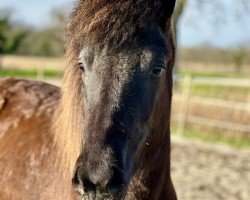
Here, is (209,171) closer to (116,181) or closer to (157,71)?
(157,71)

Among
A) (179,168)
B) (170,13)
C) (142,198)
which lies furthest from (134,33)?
(179,168)

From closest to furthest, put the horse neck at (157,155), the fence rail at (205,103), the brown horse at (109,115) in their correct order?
the brown horse at (109,115), the horse neck at (157,155), the fence rail at (205,103)

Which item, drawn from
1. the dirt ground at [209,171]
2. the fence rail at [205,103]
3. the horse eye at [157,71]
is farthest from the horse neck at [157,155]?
the fence rail at [205,103]

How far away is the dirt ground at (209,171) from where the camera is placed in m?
6.79

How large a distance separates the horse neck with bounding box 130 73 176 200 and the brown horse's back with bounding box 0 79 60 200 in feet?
2.03

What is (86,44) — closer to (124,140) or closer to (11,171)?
(124,140)

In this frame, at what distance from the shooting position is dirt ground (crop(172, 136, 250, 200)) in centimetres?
679

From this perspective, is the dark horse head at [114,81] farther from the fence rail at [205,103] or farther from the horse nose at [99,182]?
the fence rail at [205,103]

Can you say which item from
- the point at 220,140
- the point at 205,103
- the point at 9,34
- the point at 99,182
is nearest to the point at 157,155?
the point at 99,182

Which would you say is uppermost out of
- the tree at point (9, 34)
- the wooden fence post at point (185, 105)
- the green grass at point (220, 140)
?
the tree at point (9, 34)

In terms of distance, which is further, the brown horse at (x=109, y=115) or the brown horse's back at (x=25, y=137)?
the brown horse's back at (x=25, y=137)

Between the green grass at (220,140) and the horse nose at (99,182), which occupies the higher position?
the horse nose at (99,182)

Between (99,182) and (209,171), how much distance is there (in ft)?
21.5

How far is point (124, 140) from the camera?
2209 mm
